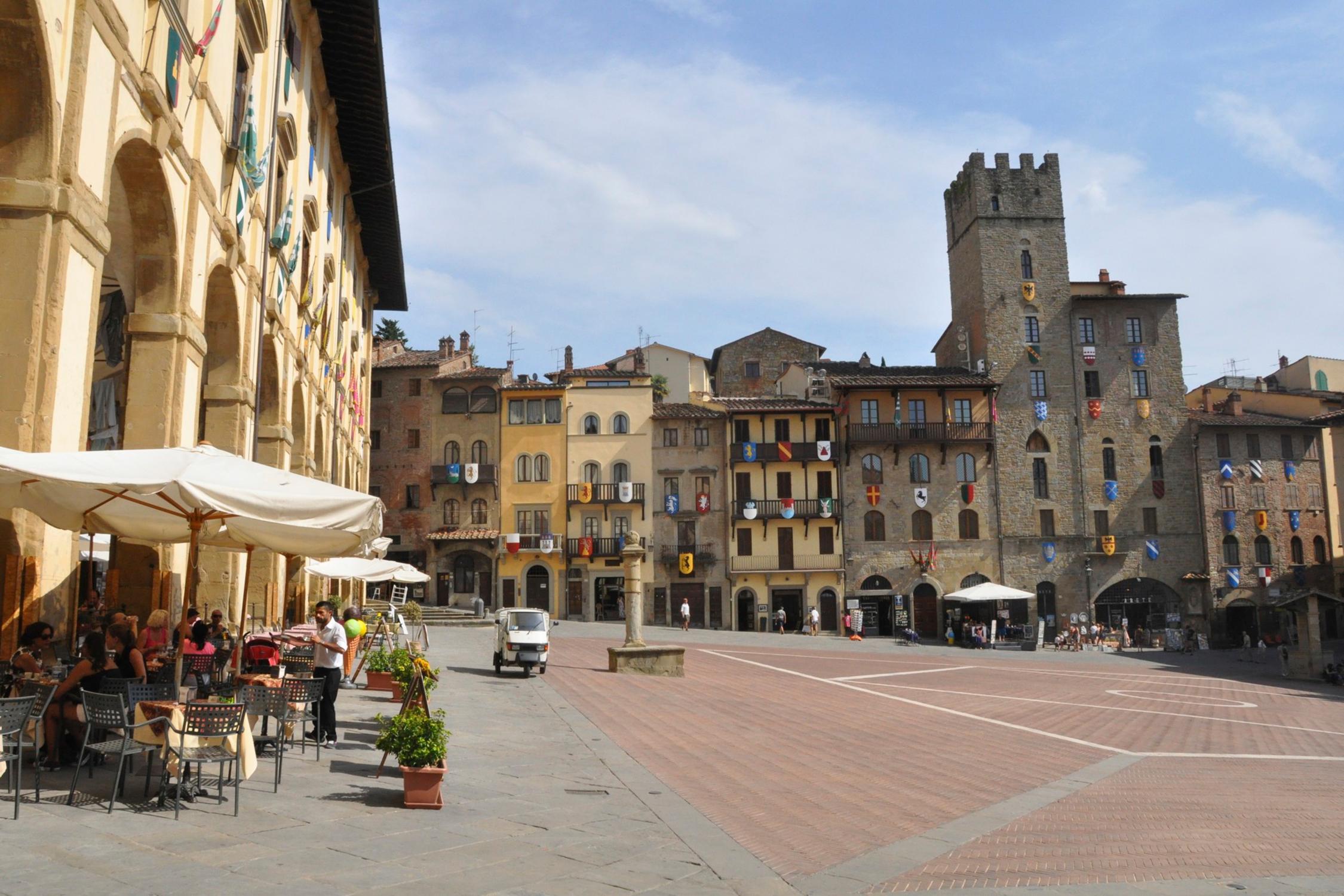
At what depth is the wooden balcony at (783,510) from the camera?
50.2 m

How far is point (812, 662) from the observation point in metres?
30.5

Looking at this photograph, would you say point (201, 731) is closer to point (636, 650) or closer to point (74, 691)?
point (74, 691)

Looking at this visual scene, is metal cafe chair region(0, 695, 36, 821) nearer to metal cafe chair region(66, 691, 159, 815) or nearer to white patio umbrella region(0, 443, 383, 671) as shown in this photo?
metal cafe chair region(66, 691, 159, 815)

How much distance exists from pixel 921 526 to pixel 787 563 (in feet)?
22.3

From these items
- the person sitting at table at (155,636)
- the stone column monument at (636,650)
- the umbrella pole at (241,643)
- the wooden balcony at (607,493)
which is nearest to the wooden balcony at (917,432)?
the wooden balcony at (607,493)

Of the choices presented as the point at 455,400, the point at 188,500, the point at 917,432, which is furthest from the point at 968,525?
the point at 188,500

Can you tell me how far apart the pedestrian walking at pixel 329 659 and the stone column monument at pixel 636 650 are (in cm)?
1185

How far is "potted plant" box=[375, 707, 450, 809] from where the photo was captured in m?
7.91

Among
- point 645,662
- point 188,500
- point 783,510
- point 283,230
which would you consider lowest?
point 645,662

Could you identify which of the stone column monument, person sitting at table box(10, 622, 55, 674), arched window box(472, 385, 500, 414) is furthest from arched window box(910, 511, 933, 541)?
person sitting at table box(10, 622, 55, 674)

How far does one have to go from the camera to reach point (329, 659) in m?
11.2

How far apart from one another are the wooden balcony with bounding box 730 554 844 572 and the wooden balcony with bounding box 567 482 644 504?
5.49 meters

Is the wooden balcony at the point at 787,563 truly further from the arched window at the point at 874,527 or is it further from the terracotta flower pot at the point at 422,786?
the terracotta flower pot at the point at 422,786

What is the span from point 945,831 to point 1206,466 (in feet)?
163
